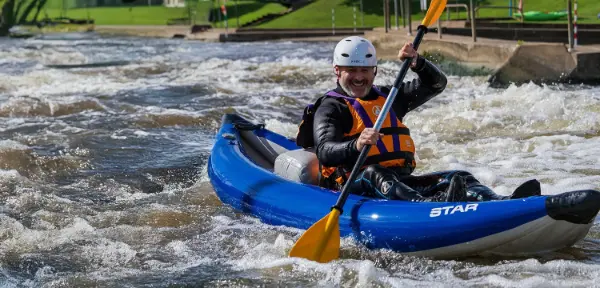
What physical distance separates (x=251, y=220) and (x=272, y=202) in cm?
33

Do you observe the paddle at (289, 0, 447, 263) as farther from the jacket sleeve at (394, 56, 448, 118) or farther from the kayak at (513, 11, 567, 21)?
the kayak at (513, 11, 567, 21)

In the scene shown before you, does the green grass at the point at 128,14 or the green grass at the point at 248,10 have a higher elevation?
the green grass at the point at 248,10

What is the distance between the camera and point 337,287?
446 centimetres

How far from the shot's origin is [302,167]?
18.5 feet

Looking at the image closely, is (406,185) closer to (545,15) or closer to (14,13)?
(545,15)

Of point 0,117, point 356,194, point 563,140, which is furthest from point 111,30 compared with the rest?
point 356,194

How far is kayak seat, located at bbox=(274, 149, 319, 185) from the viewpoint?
562cm

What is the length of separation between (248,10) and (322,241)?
33650mm

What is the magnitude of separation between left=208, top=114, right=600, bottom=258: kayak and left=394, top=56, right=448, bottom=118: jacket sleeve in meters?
0.62

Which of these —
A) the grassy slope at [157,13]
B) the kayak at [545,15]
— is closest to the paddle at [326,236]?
the kayak at [545,15]

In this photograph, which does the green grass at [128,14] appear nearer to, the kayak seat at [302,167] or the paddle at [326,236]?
the kayak seat at [302,167]

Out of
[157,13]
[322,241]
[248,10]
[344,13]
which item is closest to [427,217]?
[322,241]

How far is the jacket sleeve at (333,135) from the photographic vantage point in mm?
4984

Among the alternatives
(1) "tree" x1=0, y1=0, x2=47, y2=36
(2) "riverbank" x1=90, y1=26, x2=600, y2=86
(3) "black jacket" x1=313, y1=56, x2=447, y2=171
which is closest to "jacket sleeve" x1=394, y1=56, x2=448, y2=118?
(3) "black jacket" x1=313, y1=56, x2=447, y2=171
